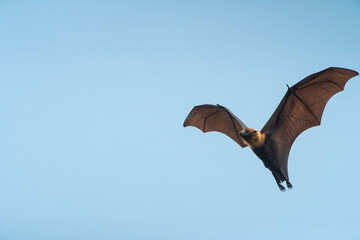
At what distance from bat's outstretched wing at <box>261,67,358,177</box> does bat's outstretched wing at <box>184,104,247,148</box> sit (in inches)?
27.0

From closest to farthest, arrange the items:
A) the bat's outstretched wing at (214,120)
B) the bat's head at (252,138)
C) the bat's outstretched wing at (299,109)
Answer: the bat's head at (252,138), the bat's outstretched wing at (299,109), the bat's outstretched wing at (214,120)

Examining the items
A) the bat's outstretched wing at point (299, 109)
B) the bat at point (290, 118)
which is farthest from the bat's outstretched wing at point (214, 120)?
the bat's outstretched wing at point (299, 109)

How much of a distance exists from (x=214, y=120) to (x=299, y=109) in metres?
1.46

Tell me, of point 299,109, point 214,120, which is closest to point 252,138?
point 299,109

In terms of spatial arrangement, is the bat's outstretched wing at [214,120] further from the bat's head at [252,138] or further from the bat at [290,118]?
the bat's head at [252,138]

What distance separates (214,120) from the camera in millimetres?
5898

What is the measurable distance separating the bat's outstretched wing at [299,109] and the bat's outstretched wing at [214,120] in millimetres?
685

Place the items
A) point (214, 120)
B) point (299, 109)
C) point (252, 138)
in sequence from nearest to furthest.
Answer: point (252, 138) → point (299, 109) → point (214, 120)

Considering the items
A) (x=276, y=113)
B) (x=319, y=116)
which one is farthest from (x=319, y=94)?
(x=276, y=113)

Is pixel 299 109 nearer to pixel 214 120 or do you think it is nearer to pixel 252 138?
pixel 252 138

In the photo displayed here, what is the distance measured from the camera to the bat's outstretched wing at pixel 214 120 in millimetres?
5680

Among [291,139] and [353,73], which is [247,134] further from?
[353,73]

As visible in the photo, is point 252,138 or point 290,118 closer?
point 252,138

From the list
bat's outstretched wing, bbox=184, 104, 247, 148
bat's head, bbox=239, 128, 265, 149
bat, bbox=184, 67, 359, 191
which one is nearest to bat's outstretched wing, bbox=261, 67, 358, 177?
bat, bbox=184, 67, 359, 191
